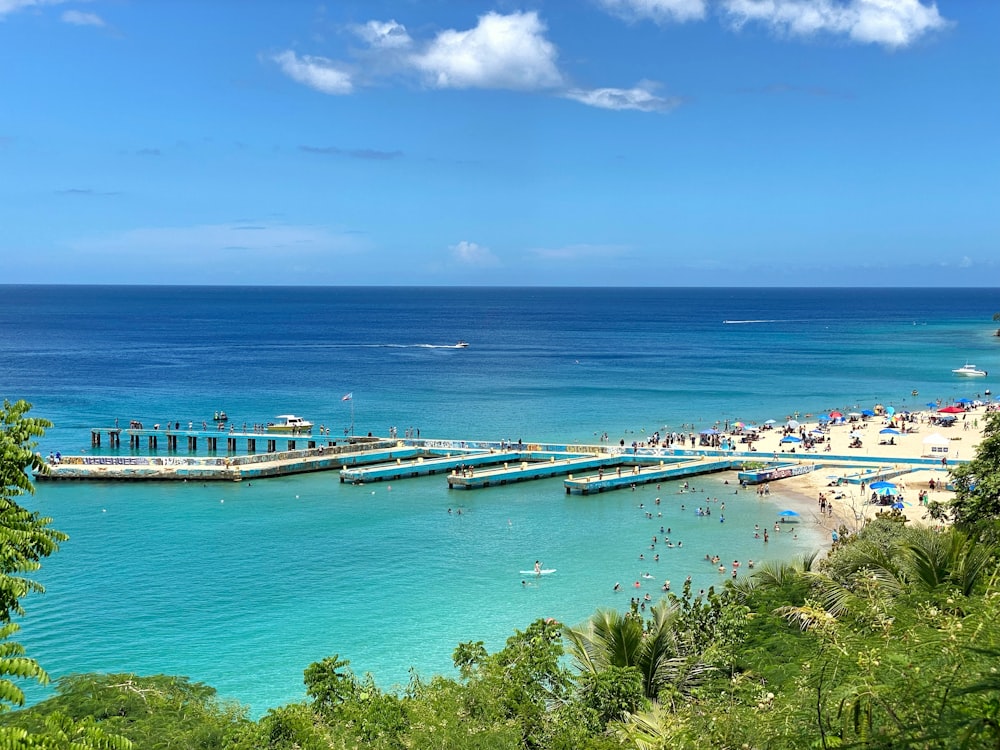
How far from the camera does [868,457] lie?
62.5m

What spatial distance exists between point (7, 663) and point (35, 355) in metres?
144

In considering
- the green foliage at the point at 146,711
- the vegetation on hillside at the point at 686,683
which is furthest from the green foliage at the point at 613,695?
the green foliage at the point at 146,711

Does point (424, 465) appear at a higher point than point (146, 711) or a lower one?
lower

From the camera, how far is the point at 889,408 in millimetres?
82000

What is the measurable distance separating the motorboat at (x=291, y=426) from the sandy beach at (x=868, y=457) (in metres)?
37.7

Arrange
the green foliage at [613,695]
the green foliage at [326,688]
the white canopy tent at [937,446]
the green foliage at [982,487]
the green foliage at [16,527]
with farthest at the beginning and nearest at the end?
the white canopy tent at [937,446]
the green foliage at [982,487]
the green foliage at [326,688]
the green foliage at [613,695]
the green foliage at [16,527]

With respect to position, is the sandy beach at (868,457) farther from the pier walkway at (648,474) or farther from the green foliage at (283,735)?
the green foliage at (283,735)

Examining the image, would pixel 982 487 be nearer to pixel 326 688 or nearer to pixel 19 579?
pixel 326 688

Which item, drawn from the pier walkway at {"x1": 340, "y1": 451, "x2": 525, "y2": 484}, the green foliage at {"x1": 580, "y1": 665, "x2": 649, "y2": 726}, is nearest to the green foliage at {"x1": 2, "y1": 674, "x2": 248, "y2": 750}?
the green foliage at {"x1": 580, "y1": 665, "x2": 649, "y2": 726}

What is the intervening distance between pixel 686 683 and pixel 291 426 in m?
63.9

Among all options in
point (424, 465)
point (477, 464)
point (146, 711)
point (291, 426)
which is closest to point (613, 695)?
point (146, 711)

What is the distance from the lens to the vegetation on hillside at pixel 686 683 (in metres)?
8.53

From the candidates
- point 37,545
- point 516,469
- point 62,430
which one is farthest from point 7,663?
point 62,430

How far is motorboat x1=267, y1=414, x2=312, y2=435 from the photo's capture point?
257ft
